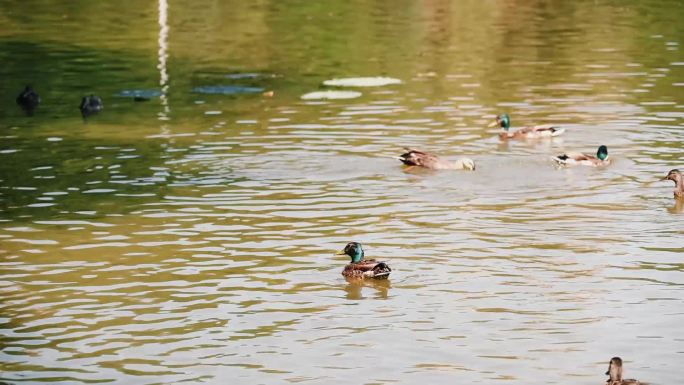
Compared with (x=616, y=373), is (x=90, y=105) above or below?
above

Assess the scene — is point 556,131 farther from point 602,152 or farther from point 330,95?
point 330,95

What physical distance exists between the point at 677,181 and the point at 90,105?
53.0ft

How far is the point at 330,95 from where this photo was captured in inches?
1524

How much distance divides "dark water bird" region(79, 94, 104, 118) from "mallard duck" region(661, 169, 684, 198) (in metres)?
15.9

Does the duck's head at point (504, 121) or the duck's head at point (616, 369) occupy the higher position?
the duck's head at point (504, 121)

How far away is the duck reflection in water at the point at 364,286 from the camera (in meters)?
21.4

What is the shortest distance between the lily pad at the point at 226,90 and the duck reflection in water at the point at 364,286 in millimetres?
18498

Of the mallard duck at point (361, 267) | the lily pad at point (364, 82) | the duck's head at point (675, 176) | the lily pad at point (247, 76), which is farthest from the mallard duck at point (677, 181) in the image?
the lily pad at point (247, 76)

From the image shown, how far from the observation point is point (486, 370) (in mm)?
17922

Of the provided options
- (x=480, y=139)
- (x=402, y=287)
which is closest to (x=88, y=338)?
(x=402, y=287)

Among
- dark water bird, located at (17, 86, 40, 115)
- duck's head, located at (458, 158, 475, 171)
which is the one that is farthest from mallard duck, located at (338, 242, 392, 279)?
dark water bird, located at (17, 86, 40, 115)

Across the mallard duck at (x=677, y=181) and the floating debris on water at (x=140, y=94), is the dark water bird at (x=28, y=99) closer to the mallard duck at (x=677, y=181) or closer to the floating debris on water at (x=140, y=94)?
the floating debris on water at (x=140, y=94)

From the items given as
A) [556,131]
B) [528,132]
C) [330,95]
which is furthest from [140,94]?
[556,131]

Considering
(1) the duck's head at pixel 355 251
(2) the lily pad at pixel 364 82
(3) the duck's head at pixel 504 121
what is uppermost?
(2) the lily pad at pixel 364 82
